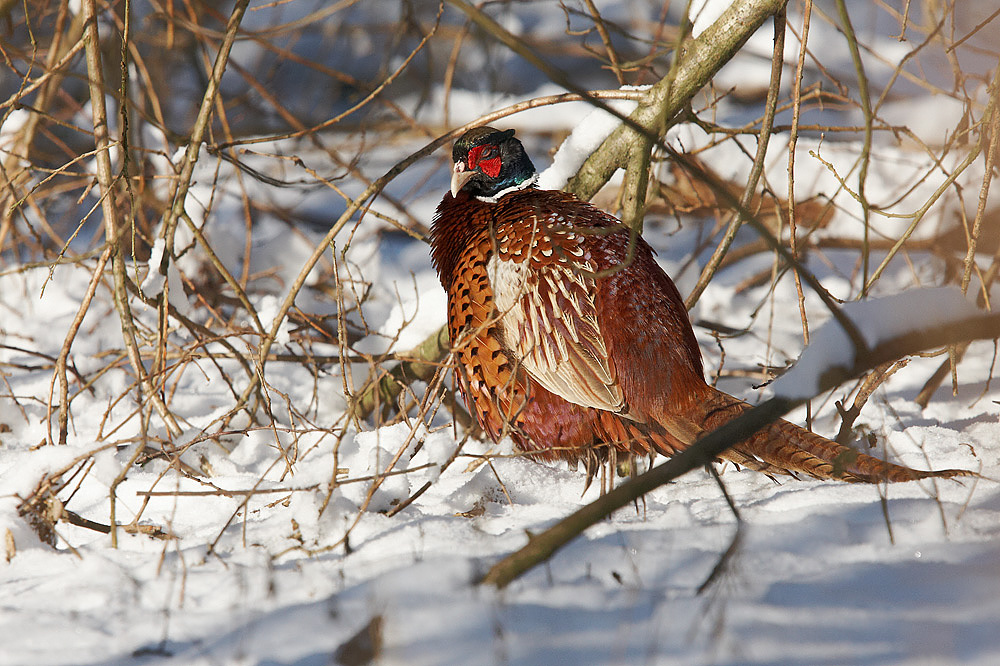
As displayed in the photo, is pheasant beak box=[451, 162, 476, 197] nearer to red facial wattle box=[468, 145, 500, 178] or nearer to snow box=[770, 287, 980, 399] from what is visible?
red facial wattle box=[468, 145, 500, 178]

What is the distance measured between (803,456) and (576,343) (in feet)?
2.33

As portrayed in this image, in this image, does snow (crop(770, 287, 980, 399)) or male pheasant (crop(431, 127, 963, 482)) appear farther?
male pheasant (crop(431, 127, 963, 482))

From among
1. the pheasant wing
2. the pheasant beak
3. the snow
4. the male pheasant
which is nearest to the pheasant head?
the pheasant beak

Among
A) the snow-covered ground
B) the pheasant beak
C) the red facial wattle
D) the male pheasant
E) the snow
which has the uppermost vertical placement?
the red facial wattle

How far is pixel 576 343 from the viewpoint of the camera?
2275 mm

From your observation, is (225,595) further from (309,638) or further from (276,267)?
(276,267)

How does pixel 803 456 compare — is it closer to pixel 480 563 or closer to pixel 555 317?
pixel 555 317

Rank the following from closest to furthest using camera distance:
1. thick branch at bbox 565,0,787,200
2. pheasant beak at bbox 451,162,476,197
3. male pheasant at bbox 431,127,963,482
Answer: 1. male pheasant at bbox 431,127,963,482
2. thick branch at bbox 565,0,787,200
3. pheasant beak at bbox 451,162,476,197

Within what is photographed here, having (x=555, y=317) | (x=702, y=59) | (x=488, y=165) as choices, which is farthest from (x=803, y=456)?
(x=488, y=165)

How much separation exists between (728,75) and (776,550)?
5.21 metres

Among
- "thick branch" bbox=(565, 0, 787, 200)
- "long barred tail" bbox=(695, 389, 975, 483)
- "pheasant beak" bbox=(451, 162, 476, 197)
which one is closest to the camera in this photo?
"long barred tail" bbox=(695, 389, 975, 483)

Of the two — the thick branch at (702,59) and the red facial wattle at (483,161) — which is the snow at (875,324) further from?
the red facial wattle at (483,161)

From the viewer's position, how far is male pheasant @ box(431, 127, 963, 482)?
7.37 ft

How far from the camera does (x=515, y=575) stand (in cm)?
138
